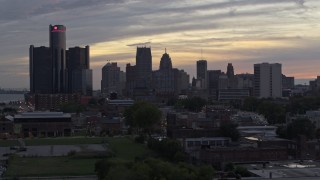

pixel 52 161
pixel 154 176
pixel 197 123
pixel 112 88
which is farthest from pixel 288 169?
pixel 112 88

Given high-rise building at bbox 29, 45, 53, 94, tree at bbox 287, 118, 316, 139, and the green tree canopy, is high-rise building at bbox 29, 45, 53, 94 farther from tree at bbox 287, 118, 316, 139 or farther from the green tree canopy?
tree at bbox 287, 118, 316, 139

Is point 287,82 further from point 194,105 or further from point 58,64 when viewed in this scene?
point 194,105

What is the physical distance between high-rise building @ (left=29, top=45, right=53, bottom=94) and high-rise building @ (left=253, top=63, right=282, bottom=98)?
140 ft

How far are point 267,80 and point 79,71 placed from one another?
40.7 metres

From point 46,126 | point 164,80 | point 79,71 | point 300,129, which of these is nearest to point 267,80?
point 164,80

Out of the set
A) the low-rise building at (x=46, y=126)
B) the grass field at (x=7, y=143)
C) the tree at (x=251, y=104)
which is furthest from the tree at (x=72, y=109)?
the grass field at (x=7, y=143)

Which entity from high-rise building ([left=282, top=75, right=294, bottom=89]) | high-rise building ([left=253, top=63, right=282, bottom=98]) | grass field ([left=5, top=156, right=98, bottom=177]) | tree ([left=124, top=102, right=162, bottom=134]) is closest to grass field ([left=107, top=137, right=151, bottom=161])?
grass field ([left=5, top=156, right=98, bottom=177])

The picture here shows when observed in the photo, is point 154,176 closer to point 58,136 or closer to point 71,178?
point 71,178

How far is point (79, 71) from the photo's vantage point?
4877 inches

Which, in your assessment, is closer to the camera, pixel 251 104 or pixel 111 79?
pixel 251 104

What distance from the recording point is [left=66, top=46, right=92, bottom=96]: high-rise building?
123812 mm

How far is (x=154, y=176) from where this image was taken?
65.4ft

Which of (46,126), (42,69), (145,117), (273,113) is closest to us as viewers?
(145,117)

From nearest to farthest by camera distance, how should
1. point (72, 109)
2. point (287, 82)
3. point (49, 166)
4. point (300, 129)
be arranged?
point (49, 166) < point (300, 129) < point (72, 109) < point (287, 82)
